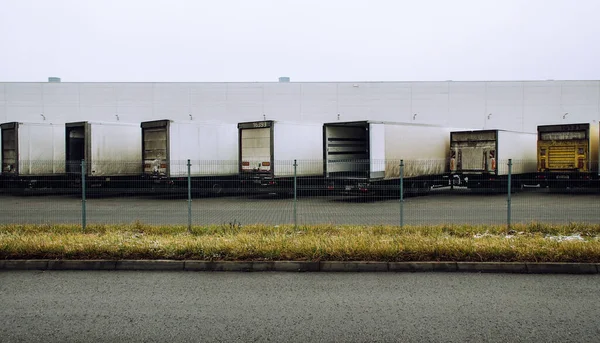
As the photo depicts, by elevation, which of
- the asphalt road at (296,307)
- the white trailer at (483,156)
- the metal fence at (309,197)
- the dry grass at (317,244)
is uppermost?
the white trailer at (483,156)

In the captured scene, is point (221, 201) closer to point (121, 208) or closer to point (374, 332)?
point (121, 208)

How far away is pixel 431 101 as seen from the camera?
3253cm

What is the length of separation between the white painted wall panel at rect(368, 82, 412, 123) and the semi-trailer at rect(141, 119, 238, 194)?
1185cm

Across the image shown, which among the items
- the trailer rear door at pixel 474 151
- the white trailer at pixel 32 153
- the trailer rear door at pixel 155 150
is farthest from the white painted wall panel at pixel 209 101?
the trailer rear door at pixel 474 151

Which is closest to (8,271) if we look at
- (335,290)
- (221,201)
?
(335,290)

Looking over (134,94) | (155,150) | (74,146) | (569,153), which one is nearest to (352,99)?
(569,153)

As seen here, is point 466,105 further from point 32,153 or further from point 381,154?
point 32,153

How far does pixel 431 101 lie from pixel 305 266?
2589 centimetres

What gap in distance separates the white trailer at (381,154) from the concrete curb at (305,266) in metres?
10.6

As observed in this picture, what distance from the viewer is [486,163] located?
74.9 ft

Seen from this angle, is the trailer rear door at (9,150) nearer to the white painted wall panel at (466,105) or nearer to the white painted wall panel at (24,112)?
the white painted wall panel at (24,112)

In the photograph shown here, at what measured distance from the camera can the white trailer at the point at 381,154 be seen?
64.7 ft

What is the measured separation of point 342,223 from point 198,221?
154 inches

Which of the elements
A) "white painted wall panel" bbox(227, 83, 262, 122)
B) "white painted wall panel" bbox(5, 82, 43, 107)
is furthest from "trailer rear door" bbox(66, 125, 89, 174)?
"white painted wall panel" bbox(5, 82, 43, 107)
